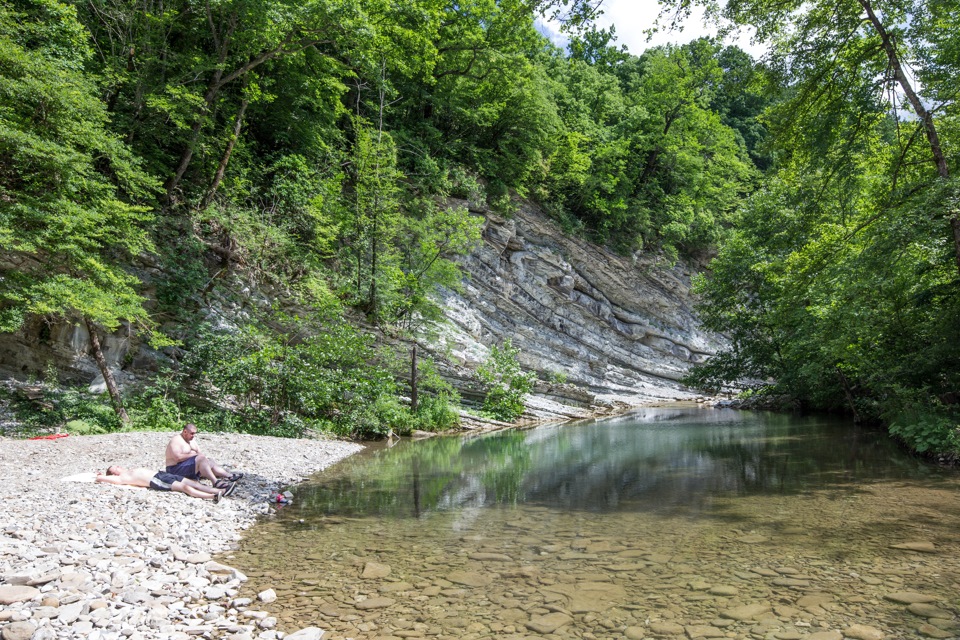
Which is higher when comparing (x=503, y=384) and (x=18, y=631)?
(x=503, y=384)

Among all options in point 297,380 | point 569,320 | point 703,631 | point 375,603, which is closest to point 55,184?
point 297,380

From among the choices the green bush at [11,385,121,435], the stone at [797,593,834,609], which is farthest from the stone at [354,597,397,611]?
the green bush at [11,385,121,435]

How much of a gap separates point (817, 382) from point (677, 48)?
86.7ft

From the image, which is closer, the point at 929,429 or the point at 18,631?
the point at 18,631

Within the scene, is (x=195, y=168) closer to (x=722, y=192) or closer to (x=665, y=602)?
(x=665, y=602)

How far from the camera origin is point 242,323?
17.2 m

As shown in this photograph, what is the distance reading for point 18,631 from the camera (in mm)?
3451

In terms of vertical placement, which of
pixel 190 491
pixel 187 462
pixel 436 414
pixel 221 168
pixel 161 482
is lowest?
pixel 190 491

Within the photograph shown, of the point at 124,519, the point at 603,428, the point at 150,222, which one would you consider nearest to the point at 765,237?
the point at 603,428

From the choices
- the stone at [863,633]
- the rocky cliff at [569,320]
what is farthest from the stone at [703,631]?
the rocky cliff at [569,320]

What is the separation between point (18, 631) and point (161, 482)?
4.25m

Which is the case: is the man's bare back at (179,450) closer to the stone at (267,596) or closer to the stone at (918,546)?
the stone at (267,596)

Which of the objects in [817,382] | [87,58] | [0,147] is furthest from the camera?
[817,382]

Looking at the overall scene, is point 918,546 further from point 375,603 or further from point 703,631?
point 375,603
